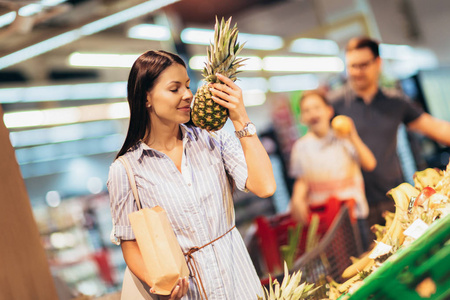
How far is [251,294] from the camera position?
1.86m

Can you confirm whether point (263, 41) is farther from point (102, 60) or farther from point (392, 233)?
point (392, 233)

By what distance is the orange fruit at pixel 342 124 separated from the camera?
4.87 m

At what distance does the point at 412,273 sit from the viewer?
1325mm

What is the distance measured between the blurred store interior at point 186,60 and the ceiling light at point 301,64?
0.05 ft

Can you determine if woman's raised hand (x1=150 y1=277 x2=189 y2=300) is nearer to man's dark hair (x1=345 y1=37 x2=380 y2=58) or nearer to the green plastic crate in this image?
the green plastic crate

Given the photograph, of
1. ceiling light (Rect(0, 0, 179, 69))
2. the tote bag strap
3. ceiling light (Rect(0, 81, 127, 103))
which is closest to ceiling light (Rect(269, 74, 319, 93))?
ceiling light (Rect(0, 0, 179, 69))

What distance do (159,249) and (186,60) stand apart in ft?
19.6

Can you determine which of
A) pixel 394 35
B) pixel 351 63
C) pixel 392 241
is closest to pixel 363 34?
pixel 394 35

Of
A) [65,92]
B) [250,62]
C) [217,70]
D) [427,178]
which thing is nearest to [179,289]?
[217,70]

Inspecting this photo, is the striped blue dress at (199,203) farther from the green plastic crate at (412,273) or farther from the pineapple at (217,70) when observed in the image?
the green plastic crate at (412,273)

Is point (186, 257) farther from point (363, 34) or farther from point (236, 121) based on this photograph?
point (363, 34)

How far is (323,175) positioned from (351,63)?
1.59 meters

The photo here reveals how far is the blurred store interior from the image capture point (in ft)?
20.1

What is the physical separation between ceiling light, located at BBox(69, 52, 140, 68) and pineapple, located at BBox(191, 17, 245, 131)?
5.93 meters
